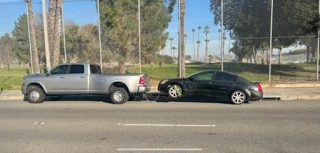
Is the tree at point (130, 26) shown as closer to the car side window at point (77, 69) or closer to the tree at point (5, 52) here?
the car side window at point (77, 69)

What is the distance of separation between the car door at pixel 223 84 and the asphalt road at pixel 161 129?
1430 millimetres

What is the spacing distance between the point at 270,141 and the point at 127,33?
666 inches

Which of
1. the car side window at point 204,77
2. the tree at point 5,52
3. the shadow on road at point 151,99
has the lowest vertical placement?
the shadow on road at point 151,99

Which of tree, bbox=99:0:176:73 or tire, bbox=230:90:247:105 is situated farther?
tree, bbox=99:0:176:73

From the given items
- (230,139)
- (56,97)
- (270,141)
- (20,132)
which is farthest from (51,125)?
(56,97)

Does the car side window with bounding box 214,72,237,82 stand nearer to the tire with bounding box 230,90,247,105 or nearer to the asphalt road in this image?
the tire with bounding box 230,90,247,105

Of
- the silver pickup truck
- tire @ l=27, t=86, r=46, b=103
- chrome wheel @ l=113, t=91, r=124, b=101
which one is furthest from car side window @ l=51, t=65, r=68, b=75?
chrome wheel @ l=113, t=91, r=124, b=101

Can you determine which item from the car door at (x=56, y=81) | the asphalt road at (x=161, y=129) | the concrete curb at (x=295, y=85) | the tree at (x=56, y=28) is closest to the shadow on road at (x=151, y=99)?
the car door at (x=56, y=81)

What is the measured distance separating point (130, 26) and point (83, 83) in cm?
991

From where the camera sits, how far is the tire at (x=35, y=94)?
43.3 feet

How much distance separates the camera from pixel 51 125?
8281 mm

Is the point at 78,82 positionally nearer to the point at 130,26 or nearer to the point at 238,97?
the point at 238,97

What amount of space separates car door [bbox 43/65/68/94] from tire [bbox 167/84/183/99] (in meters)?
4.51

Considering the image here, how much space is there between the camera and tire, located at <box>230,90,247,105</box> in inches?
491
